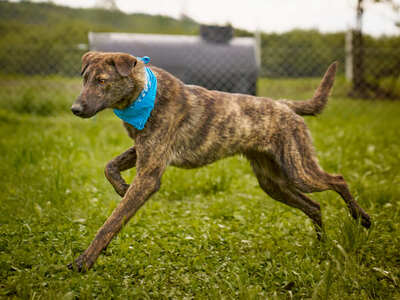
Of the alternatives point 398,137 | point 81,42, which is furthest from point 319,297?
point 81,42

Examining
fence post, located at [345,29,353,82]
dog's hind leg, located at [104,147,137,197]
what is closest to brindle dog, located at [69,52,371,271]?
dog's hind leg, located at [104,147,137,197]

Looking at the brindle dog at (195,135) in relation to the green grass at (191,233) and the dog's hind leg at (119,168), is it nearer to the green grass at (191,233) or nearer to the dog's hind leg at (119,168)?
the dog's hind leg at (119,168)

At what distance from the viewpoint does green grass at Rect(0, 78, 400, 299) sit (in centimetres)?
263

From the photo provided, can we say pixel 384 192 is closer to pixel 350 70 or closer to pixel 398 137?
pixel 398 137

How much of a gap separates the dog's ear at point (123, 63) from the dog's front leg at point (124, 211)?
2.28 feet

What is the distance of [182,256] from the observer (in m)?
3.15

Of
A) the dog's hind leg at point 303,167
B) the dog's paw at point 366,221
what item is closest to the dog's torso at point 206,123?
the dog's hind leg at point 303,167

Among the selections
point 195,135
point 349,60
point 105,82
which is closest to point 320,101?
point 195,135

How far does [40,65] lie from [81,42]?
105cm

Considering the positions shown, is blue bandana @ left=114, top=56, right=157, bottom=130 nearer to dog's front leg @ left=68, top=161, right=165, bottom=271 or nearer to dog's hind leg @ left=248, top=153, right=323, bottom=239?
dog's front leg @ left=68, top=161, right=165, bottom=271

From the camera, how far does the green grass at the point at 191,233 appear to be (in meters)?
2.63

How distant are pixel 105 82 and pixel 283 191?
74.0 inches

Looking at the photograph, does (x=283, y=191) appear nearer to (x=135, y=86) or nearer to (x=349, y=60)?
(x=135, y=86)

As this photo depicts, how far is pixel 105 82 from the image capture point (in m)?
2.65
